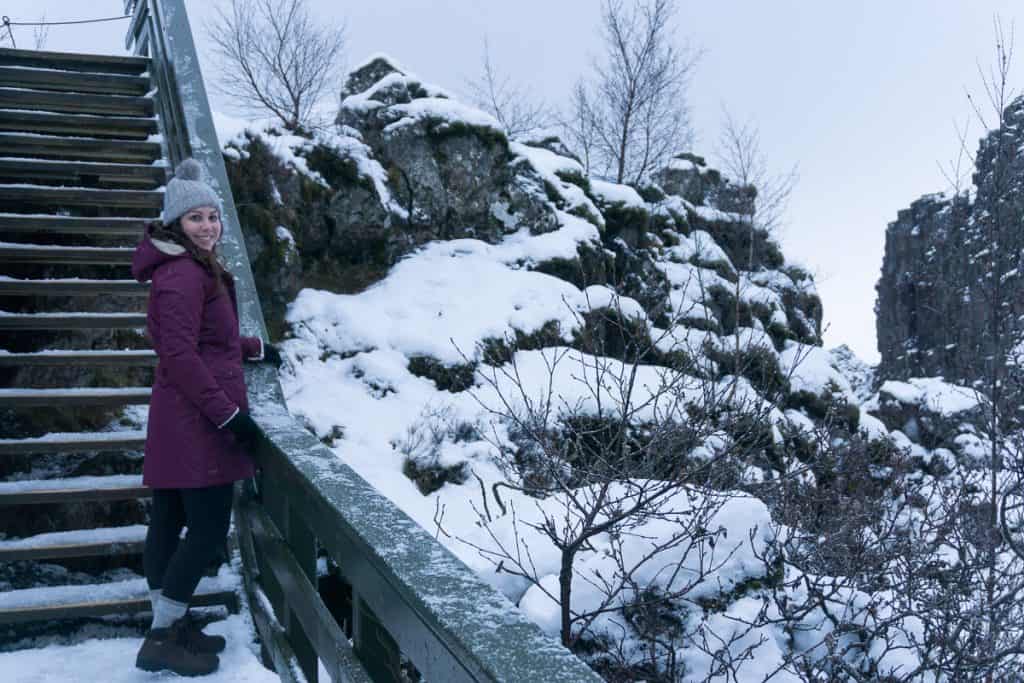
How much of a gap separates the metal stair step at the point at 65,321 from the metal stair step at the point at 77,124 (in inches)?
87.3

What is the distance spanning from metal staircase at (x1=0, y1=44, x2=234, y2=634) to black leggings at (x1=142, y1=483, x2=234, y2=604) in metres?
0.40

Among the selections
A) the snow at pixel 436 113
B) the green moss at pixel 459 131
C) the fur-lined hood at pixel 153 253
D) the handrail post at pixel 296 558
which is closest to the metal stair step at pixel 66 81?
the fur-lined hood at pixel 153 253

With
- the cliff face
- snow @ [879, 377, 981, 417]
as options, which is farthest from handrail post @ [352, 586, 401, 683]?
snow @ [879, 377, 981, 417]

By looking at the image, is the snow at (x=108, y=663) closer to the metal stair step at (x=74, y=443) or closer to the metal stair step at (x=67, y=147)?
the metal stair step at (x=74, y=443)

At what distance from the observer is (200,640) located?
266 centimetres

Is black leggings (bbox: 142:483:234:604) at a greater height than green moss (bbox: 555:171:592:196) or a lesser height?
lesser

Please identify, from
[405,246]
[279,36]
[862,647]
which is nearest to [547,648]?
[862,647]

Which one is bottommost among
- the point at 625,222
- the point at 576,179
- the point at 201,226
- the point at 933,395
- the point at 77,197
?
the point at 933,395

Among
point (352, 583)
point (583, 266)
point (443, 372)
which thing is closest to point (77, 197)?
point (352, 583)

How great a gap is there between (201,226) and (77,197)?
9.02 ft

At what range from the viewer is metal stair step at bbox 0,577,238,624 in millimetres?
2891

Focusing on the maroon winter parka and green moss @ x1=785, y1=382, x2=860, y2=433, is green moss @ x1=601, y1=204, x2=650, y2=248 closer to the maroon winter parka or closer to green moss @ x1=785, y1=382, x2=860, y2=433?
green moss @ x1=785, y1=382, x2=860, y2=433

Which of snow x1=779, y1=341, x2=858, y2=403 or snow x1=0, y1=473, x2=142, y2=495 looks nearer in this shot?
snow x1=0, y1=473, x2=142, y2=495

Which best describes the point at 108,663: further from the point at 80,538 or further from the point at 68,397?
the point at 68,397
